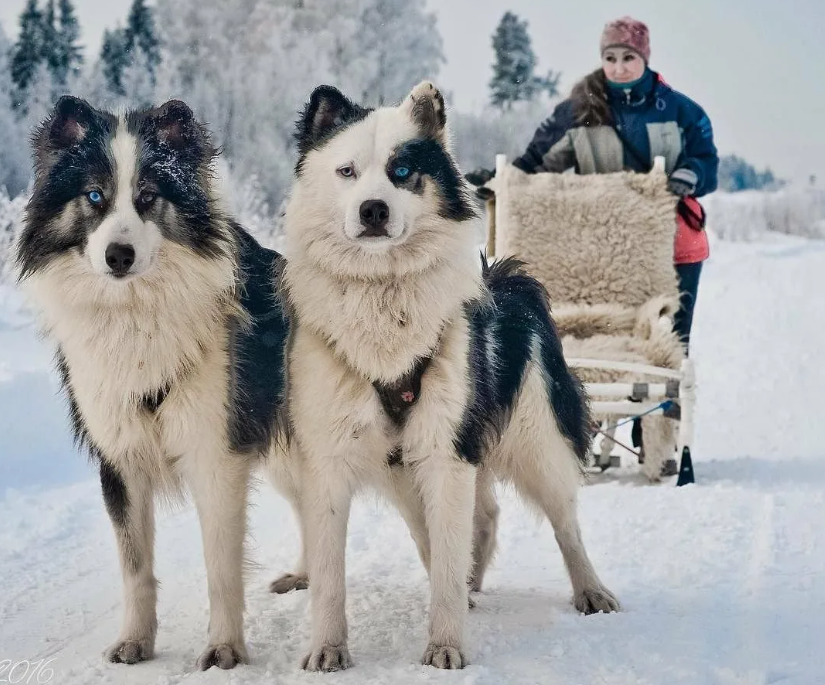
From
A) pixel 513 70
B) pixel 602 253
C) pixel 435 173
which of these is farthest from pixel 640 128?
pixel 513 70

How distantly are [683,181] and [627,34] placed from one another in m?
0.96

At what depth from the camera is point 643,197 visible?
5789 millimetres

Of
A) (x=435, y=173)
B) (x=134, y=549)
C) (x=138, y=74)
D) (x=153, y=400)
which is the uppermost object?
(x=138, y=74)

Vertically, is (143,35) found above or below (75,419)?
above

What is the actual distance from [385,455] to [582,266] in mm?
3432

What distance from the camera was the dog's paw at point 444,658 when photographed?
2668 mm

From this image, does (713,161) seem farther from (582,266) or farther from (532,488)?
(532,488)

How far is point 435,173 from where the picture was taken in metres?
2.94

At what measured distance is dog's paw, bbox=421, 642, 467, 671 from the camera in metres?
2.67

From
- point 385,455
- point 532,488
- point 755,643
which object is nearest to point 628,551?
point 532,488

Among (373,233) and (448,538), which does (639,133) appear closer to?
(373,233)

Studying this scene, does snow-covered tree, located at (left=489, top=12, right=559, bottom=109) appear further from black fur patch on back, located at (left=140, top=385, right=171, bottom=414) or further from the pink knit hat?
black fur patch on back, located at (left=140, top=385, right=171, bottom=414)

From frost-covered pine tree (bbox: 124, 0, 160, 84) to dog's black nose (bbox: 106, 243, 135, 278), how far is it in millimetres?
16686

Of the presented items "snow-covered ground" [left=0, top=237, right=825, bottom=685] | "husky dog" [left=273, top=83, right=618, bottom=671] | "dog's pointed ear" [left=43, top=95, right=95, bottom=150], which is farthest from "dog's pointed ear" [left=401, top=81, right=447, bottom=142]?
"snow-covered ground" [left=0, top=237, right=825, bottom=685]
